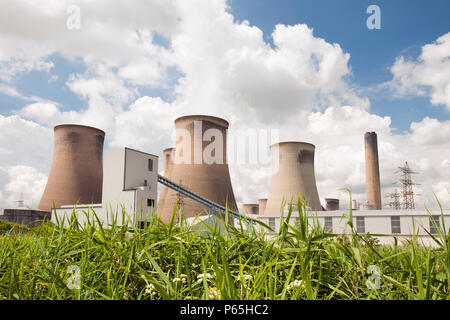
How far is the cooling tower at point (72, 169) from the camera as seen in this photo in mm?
25328

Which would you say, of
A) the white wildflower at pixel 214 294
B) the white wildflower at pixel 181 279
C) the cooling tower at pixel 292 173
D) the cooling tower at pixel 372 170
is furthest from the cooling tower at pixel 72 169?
the white wildflower at pixel 214 294

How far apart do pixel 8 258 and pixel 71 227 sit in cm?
41

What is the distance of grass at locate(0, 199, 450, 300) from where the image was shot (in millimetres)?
1373

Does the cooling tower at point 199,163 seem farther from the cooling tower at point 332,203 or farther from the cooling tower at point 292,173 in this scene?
the cooling tower at point 332,203

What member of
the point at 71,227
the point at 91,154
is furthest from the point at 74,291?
the point at 91,154

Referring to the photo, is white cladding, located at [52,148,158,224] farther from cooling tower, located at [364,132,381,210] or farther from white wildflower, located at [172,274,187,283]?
cooling tower, located at [364,132,381,210]

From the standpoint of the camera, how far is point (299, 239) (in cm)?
168

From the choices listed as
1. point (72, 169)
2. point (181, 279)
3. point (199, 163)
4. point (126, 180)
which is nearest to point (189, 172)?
point (199, 163)

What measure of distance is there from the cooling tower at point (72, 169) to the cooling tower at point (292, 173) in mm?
13895

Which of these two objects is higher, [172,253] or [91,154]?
[91,154]

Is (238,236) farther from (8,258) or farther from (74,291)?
(8,258)

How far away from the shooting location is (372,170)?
3042 cm

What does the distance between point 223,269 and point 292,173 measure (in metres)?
25.5

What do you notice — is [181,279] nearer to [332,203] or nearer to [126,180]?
[126,180]
